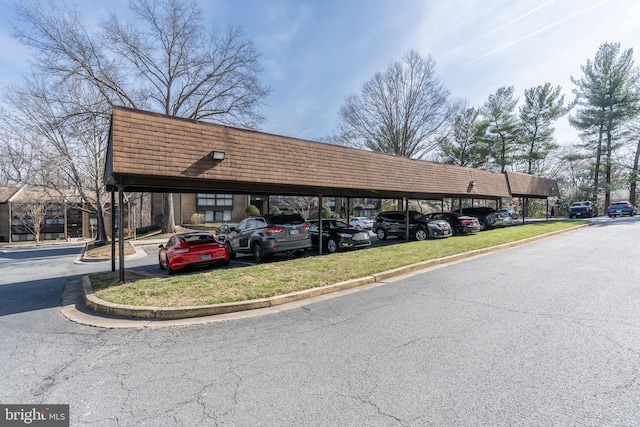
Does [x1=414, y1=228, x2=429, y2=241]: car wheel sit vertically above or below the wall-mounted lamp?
below

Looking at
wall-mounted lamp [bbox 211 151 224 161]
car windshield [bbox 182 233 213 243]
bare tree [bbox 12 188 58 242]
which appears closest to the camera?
wall-mounted lamp [bbox 211 151 224 161]

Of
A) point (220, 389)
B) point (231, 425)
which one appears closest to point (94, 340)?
point (220, 389)

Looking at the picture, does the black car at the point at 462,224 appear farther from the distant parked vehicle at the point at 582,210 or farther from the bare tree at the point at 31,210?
the bare tree at the point at 31,210

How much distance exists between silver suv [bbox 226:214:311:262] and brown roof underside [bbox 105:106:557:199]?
1.10 meters

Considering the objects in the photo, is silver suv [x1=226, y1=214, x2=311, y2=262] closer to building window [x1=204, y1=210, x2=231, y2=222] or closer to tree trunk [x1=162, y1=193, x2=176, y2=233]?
tree trunk [x1=162, y1=193, x2=176, y2=233]

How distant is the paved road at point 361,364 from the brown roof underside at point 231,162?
3640mm

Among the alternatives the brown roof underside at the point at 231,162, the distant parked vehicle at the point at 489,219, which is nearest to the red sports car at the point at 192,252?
the brown roof underside at the point at 231,162

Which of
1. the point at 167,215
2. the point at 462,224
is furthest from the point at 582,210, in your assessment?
the point at 167,215

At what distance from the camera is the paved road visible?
2684 millimetres

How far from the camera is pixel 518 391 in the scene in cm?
288

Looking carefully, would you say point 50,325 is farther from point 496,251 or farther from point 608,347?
point 496,251

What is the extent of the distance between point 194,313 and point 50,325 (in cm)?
241

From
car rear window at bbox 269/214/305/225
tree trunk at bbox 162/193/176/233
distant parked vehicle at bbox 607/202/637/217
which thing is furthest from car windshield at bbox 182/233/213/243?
distant parked vehicle at bbox 607/202/637/217

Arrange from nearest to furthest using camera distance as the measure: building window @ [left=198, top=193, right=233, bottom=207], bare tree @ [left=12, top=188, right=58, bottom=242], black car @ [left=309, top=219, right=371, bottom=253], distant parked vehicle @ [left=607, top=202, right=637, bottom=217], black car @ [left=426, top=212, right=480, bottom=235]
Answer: black car @ [left=309, top=219, right=371, bottom=253]
black car @ [left=426, top=212, right=480, bottom=235]
distant parked vehicle @ [left=607, top=202, right=637, bottom=217]
bare tree @ [left=12, top=188, right=58, bottom=242]
building window @ [left=198, top=193, right=233, bottom=207]
